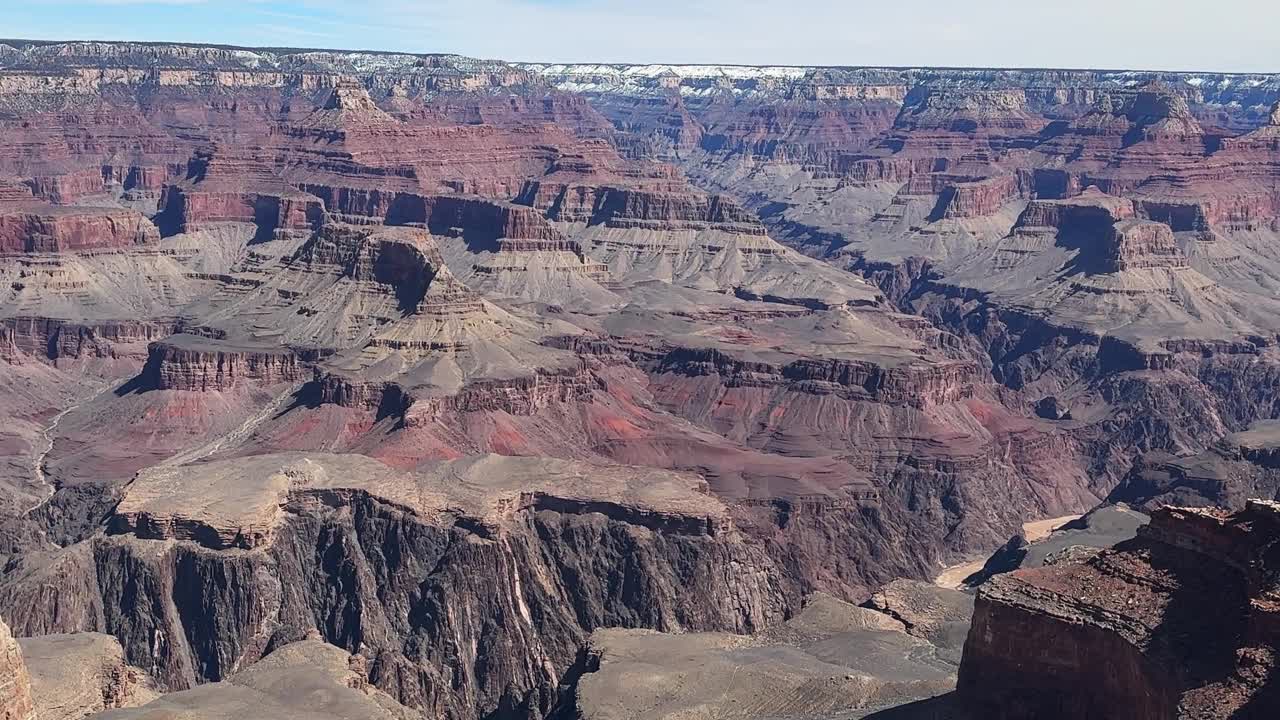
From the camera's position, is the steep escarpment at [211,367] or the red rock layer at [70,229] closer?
the steep escarpment at [211,367]

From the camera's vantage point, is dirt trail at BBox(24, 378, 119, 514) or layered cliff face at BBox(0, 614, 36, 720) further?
dirt trail at BBox(24, 378, 119, 514)

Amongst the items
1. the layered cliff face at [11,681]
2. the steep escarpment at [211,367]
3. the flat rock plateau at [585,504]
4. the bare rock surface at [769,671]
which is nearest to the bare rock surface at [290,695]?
the flat rock plateau at [585,504]

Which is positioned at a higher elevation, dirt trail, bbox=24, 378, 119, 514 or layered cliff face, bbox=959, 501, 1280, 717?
layered cliff face, bbox=959, 501, 1280, 717

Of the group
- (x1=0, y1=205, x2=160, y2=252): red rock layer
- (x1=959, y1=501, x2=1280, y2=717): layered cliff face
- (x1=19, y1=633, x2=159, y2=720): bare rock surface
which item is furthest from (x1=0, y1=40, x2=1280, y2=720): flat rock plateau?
(x1=0, y1=205, x2=160, y2=252): red rock layer

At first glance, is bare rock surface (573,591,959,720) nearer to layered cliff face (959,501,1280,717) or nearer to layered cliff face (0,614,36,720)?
layered cliff face (959,501,1280,717)

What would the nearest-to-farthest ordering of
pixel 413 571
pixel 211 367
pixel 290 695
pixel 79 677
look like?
pixel 290 695 → pixel 79 677 → pixel 413 571 → pixel 211 367

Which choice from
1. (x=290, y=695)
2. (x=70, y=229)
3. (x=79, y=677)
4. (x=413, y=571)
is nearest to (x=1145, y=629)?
(x=290, y=695)

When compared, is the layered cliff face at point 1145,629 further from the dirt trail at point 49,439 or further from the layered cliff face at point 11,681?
the dirt trail at point 49,439

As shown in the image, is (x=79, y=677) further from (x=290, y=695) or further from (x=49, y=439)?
(x=49, y=439)
